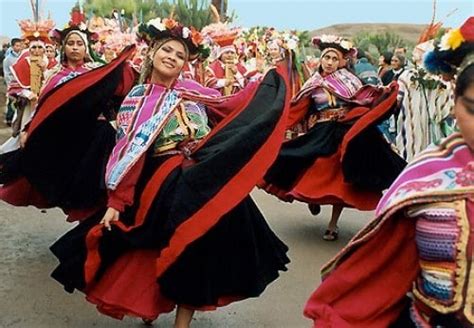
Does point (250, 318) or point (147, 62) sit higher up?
point (147, 62)

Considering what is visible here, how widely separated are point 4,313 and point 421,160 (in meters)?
3.40

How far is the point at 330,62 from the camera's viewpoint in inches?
288

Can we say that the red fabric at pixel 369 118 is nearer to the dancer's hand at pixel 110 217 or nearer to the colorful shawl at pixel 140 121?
the colorful shawl at pixel 140 121

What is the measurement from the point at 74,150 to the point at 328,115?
2.60m

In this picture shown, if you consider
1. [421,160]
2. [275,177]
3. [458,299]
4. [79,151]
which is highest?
[421,160]

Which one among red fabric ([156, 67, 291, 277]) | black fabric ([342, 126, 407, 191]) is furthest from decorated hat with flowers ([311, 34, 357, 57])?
red fabric ([156, 67, 291, 277])

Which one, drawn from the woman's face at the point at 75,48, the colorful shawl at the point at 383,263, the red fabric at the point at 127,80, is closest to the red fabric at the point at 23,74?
the woman's face at the point at 75,48

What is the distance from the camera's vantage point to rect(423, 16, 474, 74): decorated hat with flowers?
101 inches

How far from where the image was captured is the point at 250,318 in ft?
A: 17.5

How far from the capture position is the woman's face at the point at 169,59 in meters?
4.63

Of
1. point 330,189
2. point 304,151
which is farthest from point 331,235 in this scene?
point 304,151

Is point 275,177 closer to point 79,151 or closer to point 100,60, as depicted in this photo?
point 100,60

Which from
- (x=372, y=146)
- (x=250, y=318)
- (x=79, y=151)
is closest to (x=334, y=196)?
(x=372, y=146)

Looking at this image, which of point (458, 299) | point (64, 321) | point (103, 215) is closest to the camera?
point (458, 299)
